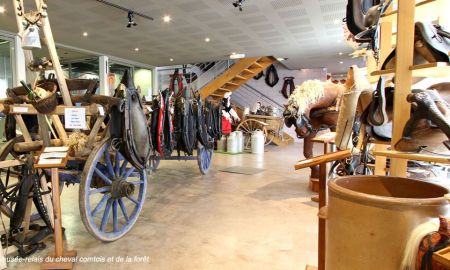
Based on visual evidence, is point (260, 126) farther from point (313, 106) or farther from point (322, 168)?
point (322, 168)

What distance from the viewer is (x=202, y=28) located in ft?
22.4

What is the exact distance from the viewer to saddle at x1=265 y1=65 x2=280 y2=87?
43.9 feet

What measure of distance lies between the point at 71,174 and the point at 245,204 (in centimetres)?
214

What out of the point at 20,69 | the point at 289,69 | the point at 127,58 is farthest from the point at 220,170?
the point at 289,69

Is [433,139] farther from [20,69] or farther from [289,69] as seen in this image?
[289,69]

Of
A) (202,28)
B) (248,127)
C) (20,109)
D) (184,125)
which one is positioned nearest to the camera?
(20,109)

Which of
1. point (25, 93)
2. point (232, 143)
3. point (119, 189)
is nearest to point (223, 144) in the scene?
point (232, 143)

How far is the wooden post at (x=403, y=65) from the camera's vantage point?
150 cm

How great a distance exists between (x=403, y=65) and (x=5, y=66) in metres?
8.20

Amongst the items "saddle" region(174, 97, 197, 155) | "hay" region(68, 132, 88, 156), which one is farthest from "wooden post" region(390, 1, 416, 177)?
"saddle" region(174, 97, 197, 155)

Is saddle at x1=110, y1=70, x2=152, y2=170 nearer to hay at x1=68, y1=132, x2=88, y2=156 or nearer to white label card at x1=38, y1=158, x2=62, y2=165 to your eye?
hay at x1=68, y1=132, x2=88, y2=156

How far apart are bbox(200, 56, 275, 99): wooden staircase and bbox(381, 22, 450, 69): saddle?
29.3 feet

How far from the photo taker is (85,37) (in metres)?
7.54

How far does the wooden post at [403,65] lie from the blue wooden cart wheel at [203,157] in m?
3.97
